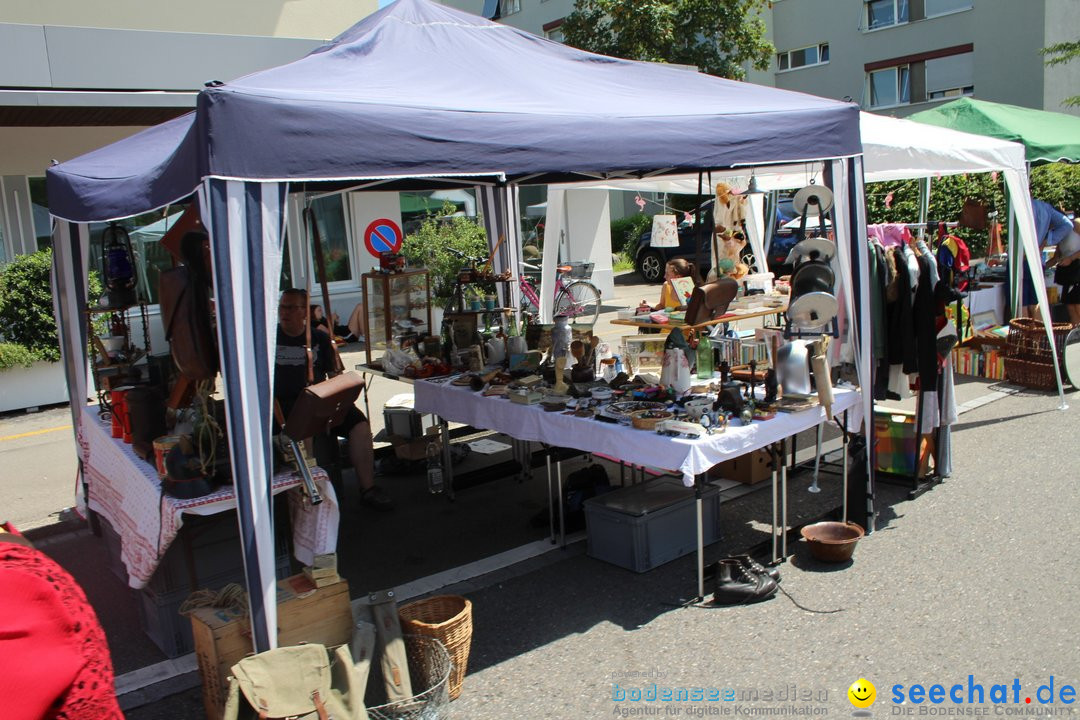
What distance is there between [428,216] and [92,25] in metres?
5.58

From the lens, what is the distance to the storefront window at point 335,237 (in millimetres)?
13758

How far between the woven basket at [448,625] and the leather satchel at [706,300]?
2.68 m

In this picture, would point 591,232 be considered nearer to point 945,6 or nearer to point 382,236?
point 382,236

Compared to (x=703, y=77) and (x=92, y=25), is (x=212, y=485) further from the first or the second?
(x=92, y=25)

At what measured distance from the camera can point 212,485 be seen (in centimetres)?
400

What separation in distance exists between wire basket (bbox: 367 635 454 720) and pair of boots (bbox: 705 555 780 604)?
1.45 metres

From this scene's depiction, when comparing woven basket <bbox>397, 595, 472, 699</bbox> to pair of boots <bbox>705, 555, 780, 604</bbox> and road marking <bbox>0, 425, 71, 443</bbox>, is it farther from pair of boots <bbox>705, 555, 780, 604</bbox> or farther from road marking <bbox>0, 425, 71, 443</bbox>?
road marking <bbox>0, 425, 71, 443</bbox>

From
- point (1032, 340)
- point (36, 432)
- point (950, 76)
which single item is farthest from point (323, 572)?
point (950, 76)

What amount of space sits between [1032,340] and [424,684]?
23.1 ft

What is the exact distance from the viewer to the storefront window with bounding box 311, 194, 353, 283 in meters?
13.8

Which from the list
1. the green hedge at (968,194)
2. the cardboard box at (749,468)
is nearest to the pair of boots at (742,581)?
the cardboard box at (749,468)

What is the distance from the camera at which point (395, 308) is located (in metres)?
6.96

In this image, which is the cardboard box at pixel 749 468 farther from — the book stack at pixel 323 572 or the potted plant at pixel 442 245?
the potted plant at pixel 442 245

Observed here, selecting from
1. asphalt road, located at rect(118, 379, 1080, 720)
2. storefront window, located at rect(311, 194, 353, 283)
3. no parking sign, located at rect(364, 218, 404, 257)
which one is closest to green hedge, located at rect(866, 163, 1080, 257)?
no parking sign, located at rect(364, 218, 404, 257)
